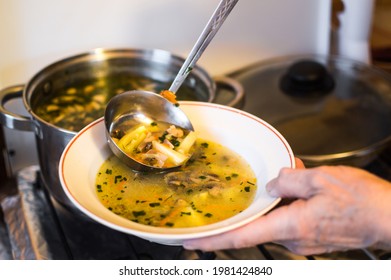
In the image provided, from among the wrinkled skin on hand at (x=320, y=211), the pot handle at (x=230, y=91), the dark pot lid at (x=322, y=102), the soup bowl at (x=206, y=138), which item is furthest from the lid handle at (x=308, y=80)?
the wrinkled skin on hand at (x=320, y=211)

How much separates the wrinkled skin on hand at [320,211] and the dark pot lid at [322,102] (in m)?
0.39

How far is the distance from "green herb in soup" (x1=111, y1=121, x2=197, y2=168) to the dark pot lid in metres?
0.37

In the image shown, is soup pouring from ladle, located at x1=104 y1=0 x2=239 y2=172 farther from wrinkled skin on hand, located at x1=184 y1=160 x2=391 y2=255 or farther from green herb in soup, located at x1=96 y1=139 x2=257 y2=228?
wrinkled skin on hand, located at x1=184 y1=160 x2=391 y2=255

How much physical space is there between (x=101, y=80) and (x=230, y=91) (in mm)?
293

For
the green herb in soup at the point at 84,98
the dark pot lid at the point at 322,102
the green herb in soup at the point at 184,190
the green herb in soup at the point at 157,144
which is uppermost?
the green herb in soup at the point at 157,144

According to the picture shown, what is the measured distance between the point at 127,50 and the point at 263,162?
0.51 m

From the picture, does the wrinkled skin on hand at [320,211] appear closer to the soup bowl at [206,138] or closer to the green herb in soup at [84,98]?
the soup bowl at [206,138]

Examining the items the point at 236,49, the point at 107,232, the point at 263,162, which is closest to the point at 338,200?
the point at 263,162

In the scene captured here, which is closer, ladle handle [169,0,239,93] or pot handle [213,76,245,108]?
ladle handle [169,0,239,93]

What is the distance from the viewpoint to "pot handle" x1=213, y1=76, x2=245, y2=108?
3.39ft

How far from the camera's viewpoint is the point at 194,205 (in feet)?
2.44

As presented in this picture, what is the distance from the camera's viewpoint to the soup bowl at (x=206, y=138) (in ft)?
2.13

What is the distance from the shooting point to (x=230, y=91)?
44.9 inches

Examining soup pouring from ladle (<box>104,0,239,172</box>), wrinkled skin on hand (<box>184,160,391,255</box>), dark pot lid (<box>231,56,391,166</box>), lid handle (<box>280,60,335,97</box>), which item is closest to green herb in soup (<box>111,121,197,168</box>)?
soup pouring from ladle (<box>104,0,239,172</box>)
